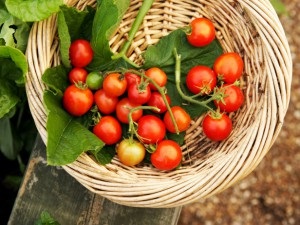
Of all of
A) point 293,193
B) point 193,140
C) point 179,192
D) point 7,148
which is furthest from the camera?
point 293,193

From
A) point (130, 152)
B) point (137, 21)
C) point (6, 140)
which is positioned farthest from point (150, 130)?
point (6, 140)

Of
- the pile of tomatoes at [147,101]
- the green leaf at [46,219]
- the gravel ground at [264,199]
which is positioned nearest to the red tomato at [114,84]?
the pile of tomatoes at [147,101]

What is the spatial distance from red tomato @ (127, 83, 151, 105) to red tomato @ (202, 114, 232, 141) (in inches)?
6.2

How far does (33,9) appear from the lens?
1238mm

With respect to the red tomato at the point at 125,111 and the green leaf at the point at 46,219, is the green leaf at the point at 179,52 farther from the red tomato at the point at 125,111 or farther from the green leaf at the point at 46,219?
the green leaf at the point at 46,219

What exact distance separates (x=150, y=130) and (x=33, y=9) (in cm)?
38

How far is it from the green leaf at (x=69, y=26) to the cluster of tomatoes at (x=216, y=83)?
266 millimetres

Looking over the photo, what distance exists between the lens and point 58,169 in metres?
1.46

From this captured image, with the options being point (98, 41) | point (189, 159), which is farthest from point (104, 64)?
point (189, 159)

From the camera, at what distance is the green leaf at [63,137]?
3.95 ft

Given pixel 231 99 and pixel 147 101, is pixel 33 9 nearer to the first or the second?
pixel 147 101

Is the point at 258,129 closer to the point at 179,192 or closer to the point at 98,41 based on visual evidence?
the point at 179,192

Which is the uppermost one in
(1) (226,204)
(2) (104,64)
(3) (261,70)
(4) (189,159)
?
(3) (261,70)

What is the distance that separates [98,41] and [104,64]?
3.3 inches
